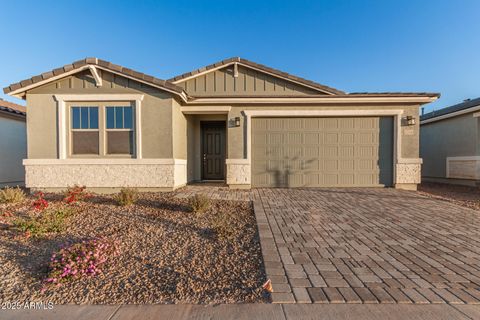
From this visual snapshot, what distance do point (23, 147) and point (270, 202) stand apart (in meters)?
9.91

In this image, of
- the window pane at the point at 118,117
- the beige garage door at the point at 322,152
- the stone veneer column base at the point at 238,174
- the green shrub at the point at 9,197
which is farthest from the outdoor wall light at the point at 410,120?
the green shrub at the point at 9,197

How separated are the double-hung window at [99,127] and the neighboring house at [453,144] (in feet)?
40.2

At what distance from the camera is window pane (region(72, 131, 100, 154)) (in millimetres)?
6711

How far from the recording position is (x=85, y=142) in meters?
6.72

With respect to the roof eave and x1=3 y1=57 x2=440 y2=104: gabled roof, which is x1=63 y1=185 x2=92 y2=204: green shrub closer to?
x1=3 y1=57 x2=440 y2=104: gabled roof

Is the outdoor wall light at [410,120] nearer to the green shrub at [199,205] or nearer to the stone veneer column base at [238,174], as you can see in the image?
the stone veneer column base at [238,174]

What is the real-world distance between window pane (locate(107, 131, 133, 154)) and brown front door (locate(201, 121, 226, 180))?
330cm

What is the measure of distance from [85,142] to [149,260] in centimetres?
544

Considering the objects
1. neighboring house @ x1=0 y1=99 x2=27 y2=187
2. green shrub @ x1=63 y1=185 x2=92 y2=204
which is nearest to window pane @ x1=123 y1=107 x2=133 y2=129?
green shrub @ x1=63 y1=185 x2=92 y2=204

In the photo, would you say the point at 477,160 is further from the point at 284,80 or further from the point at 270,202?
the point at 270,202

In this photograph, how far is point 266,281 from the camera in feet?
7.95

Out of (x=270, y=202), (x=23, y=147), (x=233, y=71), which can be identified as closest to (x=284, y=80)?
(x=233, y=71)

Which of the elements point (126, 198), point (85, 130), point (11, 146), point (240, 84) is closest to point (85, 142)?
point (85, 130)

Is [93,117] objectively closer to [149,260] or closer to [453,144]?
[149,260]
